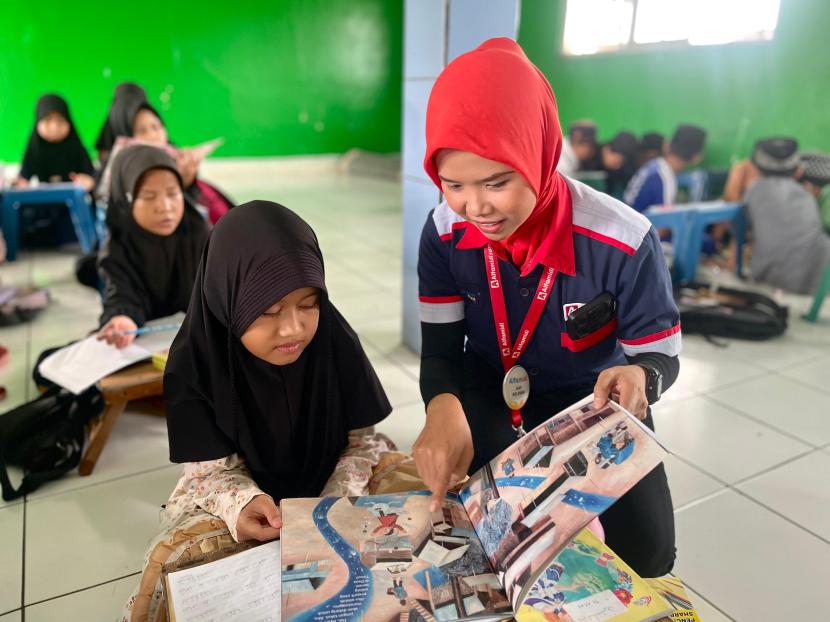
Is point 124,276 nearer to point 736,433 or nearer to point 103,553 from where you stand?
point 103,553

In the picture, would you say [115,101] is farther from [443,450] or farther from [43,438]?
[443,450]

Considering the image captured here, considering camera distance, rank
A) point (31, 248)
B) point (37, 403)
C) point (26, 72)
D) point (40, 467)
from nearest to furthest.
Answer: point (40, 467) < point (37, 403) < point (31, 248) < point (26, 72)

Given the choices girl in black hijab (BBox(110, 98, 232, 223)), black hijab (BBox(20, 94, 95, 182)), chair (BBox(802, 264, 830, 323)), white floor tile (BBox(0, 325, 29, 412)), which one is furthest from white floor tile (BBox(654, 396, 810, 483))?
black hijab (BBox(20, 94, 95, 182))

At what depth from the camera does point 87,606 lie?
1.41 m

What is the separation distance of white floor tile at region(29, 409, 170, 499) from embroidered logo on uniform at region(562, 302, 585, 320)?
4.38 ft

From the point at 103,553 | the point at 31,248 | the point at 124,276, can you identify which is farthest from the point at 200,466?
the point at 31,248

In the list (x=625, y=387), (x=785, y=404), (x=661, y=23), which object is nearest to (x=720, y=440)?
(x=785, y=404)

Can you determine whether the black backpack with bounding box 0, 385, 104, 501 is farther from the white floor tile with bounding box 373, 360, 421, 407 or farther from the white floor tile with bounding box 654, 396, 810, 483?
the white floor tile with bounding box 654, 396, 810, 483

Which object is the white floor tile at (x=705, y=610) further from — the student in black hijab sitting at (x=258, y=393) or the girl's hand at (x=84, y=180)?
the girl's hand at (x=84, y=180)

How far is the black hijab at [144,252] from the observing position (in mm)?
2238

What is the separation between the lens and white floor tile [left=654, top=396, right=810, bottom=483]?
6.70ft

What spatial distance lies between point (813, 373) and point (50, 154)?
4.94m

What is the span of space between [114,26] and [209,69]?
43.9 inches

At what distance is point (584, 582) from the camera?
0.88 meters
